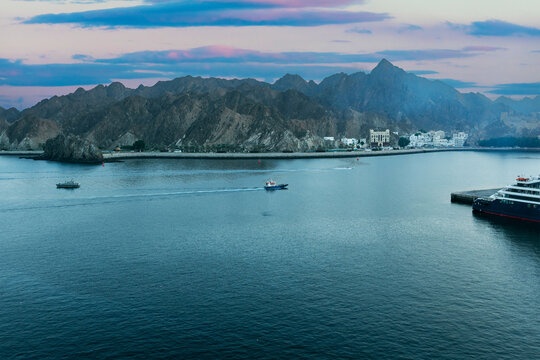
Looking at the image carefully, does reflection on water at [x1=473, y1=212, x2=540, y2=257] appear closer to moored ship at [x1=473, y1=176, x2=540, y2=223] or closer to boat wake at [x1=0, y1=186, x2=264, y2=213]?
moored ship at [x1=473, y1=176, x2=540, y2=223]

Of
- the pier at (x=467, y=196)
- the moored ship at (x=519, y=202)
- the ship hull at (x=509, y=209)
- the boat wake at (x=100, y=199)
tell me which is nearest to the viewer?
the ship hull at (x=509, y=209)

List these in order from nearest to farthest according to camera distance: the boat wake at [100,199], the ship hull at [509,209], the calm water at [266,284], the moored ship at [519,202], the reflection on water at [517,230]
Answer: the calm water at [266,284] → the reflection on water at [517,230] → the ship hull at [509,209] → the moored ship at [519,202] → the boat wake at [100,199]

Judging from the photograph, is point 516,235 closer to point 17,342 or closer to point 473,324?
point 473,324

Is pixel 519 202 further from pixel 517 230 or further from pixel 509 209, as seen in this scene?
pixel 517 230

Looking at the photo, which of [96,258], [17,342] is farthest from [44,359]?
[96,258]

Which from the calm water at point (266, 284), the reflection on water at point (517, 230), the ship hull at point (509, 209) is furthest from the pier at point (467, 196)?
the reflection on water at point (517, 230)

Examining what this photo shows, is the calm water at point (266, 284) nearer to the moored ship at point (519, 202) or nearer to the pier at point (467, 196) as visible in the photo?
the moored ship at point (519, 202)
